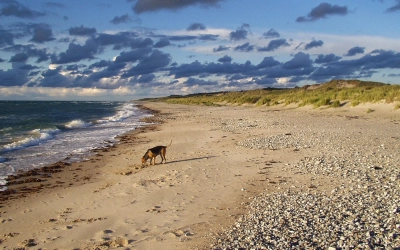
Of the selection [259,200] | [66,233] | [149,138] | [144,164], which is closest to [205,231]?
[259,200]

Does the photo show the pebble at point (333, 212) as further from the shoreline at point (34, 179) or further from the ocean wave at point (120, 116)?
the ocean wave at point (120, 116)

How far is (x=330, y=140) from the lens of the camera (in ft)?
49.4

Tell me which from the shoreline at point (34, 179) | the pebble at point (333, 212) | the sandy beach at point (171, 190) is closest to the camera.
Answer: the pebble at point (333, 212)

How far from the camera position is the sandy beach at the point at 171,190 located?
6312 mm

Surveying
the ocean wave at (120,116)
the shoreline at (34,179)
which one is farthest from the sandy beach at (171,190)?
the ocean wave at (120,116)

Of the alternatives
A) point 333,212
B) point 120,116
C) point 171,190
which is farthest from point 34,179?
point 120,116

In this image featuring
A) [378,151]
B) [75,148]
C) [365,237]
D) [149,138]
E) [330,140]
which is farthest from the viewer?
[149,138]

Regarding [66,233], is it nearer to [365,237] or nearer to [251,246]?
[251,246]

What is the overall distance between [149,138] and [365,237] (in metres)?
16.3

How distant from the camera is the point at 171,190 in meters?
9.16

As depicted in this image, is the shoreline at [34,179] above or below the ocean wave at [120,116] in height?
above

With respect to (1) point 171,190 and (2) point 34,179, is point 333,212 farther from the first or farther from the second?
(2) point 34,179

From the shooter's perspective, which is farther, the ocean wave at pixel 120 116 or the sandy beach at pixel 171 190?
the ocean wave at pixel 120 116

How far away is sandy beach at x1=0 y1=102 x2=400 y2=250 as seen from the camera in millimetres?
6312
